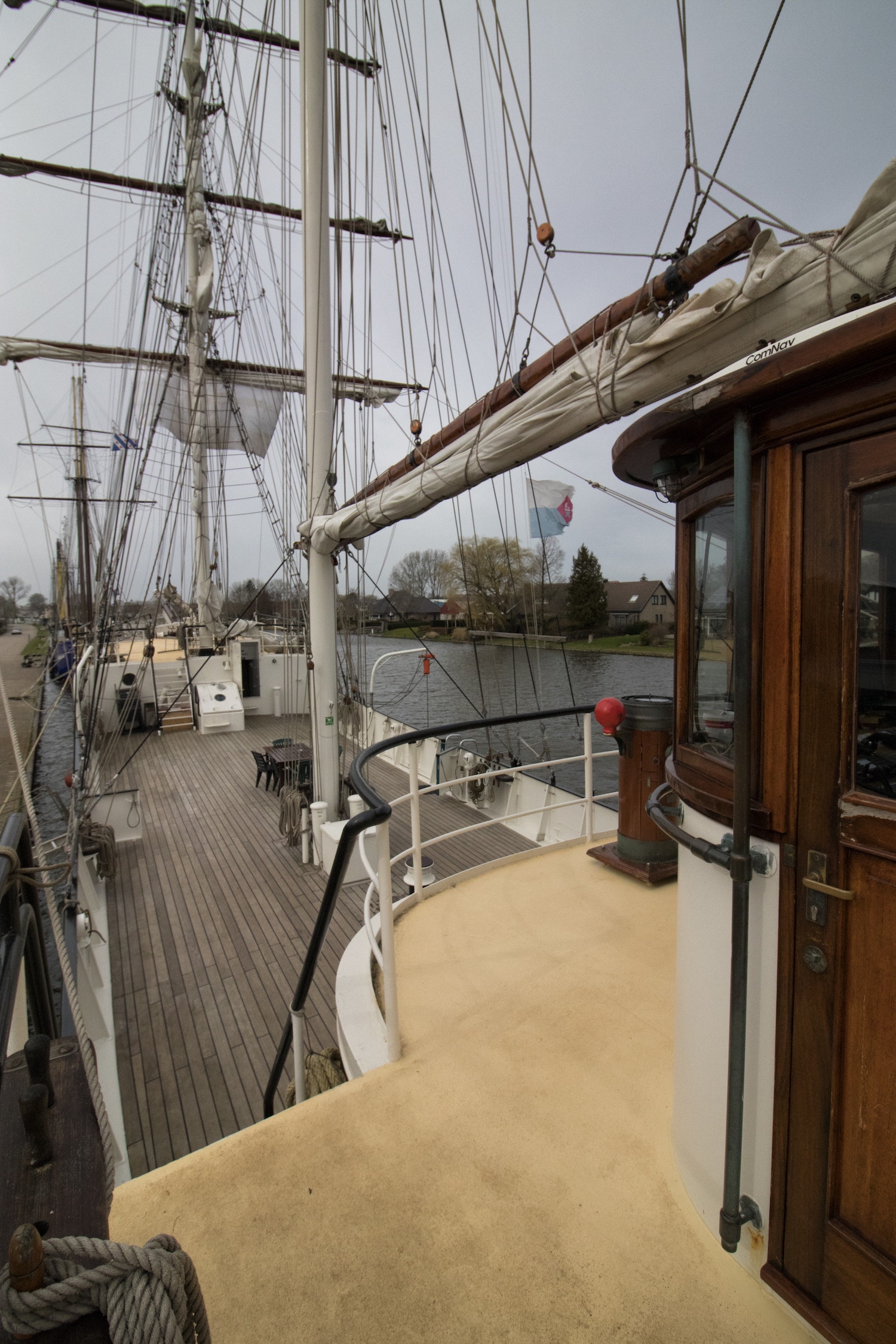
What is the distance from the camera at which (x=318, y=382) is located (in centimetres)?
667

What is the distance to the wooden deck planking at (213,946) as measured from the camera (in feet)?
12.1

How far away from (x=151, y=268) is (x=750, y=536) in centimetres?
1072

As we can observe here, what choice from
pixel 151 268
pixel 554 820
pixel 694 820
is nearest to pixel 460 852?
pixel 554 820

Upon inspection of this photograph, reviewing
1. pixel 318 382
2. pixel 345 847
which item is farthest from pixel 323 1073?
pixel 318 382

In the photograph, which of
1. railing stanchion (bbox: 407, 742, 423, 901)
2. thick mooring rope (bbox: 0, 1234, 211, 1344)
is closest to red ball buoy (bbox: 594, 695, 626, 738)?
railing stanchion (bbox: 407, 742, 423, 901)

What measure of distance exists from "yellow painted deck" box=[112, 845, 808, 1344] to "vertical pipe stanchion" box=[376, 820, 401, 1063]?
85 mm

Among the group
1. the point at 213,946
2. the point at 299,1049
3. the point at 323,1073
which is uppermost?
the point at 299,1049

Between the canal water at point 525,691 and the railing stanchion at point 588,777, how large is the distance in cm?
438

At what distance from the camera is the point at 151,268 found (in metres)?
9.03

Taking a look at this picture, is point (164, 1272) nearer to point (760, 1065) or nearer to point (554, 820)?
point (760, 1065)

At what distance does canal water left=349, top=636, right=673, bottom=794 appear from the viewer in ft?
50.2

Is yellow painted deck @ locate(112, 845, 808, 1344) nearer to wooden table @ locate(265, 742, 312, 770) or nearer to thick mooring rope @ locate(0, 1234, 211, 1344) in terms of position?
thick mooring rope @ locate(0, 1234, 211, 1344)

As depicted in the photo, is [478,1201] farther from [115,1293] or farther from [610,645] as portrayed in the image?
[610,645]

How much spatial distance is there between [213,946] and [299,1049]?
3251 millimetres
